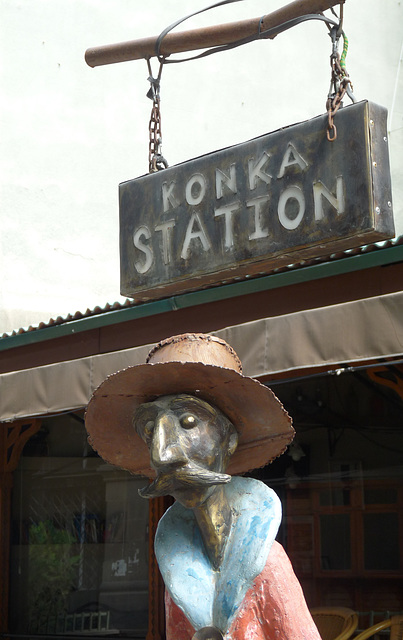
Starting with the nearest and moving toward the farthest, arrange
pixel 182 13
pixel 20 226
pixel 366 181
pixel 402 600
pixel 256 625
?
A: pixel 256 625 → pixel 366 181 → pixel 402 600 → pixel 20 226 → pixel 182 13

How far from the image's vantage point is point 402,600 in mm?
7152

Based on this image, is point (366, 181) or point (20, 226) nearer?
point (366, 181)

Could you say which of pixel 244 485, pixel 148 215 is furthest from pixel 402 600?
pixel 244 485

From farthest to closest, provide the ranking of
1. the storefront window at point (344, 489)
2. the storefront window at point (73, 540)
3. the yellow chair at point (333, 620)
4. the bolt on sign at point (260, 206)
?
the storefront window at point (73, 540), the storefront window at point (344, 489), the yellow chair at point (333, 620), the bolt on sign at point (260, 206)

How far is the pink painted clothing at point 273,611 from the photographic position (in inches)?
85.1

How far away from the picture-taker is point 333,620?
608 centimetres

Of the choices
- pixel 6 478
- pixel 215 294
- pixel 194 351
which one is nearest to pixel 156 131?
pixel 194 351

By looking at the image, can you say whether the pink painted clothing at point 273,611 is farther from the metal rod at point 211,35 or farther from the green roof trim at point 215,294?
the green roof trim at point 215,294

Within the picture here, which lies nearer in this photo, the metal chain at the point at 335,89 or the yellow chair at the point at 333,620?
the metal chain at the point at 335,89

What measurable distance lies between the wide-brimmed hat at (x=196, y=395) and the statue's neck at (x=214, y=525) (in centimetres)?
19

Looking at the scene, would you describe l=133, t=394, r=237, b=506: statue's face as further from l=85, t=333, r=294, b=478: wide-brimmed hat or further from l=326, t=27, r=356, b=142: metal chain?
l=326, t=27, r=356, b=142: metal chain

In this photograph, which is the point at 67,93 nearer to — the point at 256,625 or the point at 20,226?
the point at 20,226

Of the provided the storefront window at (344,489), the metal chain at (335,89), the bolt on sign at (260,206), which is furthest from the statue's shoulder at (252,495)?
the storefront window at (344,489)

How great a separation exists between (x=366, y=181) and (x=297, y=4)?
0.59 metres
